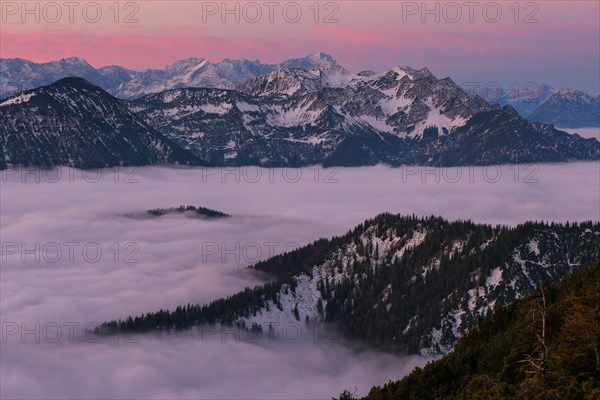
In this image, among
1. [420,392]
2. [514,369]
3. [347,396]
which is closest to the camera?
[514,369]

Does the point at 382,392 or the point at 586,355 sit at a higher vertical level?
the point at 586,355

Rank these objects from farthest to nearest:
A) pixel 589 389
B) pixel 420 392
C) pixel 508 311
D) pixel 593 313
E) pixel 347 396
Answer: pixel 508 311, pixel 420 392, pixel 347 396, pixel 593 313, pixel 589 389

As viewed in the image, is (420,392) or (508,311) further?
(508,311)

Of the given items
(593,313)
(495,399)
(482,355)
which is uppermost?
(593,313)

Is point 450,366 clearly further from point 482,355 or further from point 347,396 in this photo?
point 347,396

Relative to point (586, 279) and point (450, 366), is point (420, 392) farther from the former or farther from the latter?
point (586, 279)

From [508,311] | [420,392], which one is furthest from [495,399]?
[508,311]
